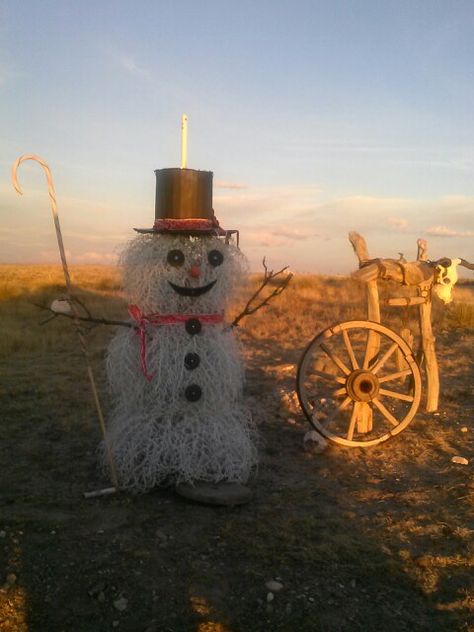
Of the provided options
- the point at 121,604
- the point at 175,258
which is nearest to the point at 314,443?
the point at 175,258

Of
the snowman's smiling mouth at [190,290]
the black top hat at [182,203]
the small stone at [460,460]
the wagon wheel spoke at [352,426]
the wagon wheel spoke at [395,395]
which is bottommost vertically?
the small stone at [460,460]

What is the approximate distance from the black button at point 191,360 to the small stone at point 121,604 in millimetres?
1595

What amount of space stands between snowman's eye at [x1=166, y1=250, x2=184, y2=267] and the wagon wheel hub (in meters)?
2.02

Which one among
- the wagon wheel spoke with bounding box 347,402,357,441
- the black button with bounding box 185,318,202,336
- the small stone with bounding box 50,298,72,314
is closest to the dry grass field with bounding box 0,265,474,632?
the wagon wheel spoke with bounding box 347,402,357,441

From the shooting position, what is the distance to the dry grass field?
3057 millimetres

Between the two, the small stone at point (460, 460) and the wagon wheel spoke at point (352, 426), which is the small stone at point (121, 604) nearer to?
the wagon wheel spoke at point (352, 426)

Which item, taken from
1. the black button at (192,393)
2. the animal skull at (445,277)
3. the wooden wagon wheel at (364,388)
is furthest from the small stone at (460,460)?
the black button at (192,393)

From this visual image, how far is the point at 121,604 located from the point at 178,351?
1.69 m

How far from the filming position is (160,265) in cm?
429

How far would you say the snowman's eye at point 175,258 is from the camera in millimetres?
4238

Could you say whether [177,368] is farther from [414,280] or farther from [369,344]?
[414,280]

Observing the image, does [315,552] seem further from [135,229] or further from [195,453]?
[135,229]

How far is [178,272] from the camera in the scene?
4.31 m

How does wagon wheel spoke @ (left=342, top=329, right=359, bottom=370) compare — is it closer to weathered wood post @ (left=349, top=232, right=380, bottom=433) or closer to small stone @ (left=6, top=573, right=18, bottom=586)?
weathered wood post @ (left=349, top=232, right=380, bottom=433)
